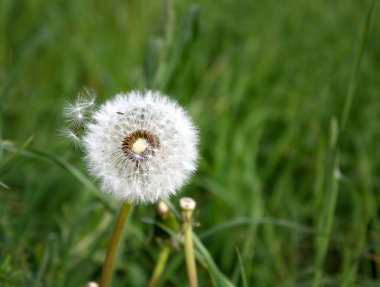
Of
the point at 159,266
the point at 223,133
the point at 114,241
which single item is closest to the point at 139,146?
the point at 114,241

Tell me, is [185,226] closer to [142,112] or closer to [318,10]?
[142,112]

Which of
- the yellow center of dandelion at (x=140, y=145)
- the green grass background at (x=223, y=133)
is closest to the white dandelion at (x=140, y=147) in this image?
the yellow center of dandelion at (x=140, y=145)

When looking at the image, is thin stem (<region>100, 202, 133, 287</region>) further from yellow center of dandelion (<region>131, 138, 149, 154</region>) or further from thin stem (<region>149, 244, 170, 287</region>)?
thin stem (<region>149, 244, 170, 287</region>)

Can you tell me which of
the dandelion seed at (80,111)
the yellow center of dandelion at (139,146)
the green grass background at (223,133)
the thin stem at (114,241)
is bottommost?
the thin stem at (114,241)

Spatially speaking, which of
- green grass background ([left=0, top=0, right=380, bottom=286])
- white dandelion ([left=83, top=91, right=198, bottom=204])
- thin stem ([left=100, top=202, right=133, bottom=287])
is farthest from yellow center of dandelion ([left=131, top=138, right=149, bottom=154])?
green grass background ([left=0, top=0, right=380, bottom=286])

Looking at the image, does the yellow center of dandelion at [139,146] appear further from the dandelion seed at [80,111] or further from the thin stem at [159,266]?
the thin stem at [159,266]

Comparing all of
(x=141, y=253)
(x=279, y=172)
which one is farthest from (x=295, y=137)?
(x=141, y=253)
